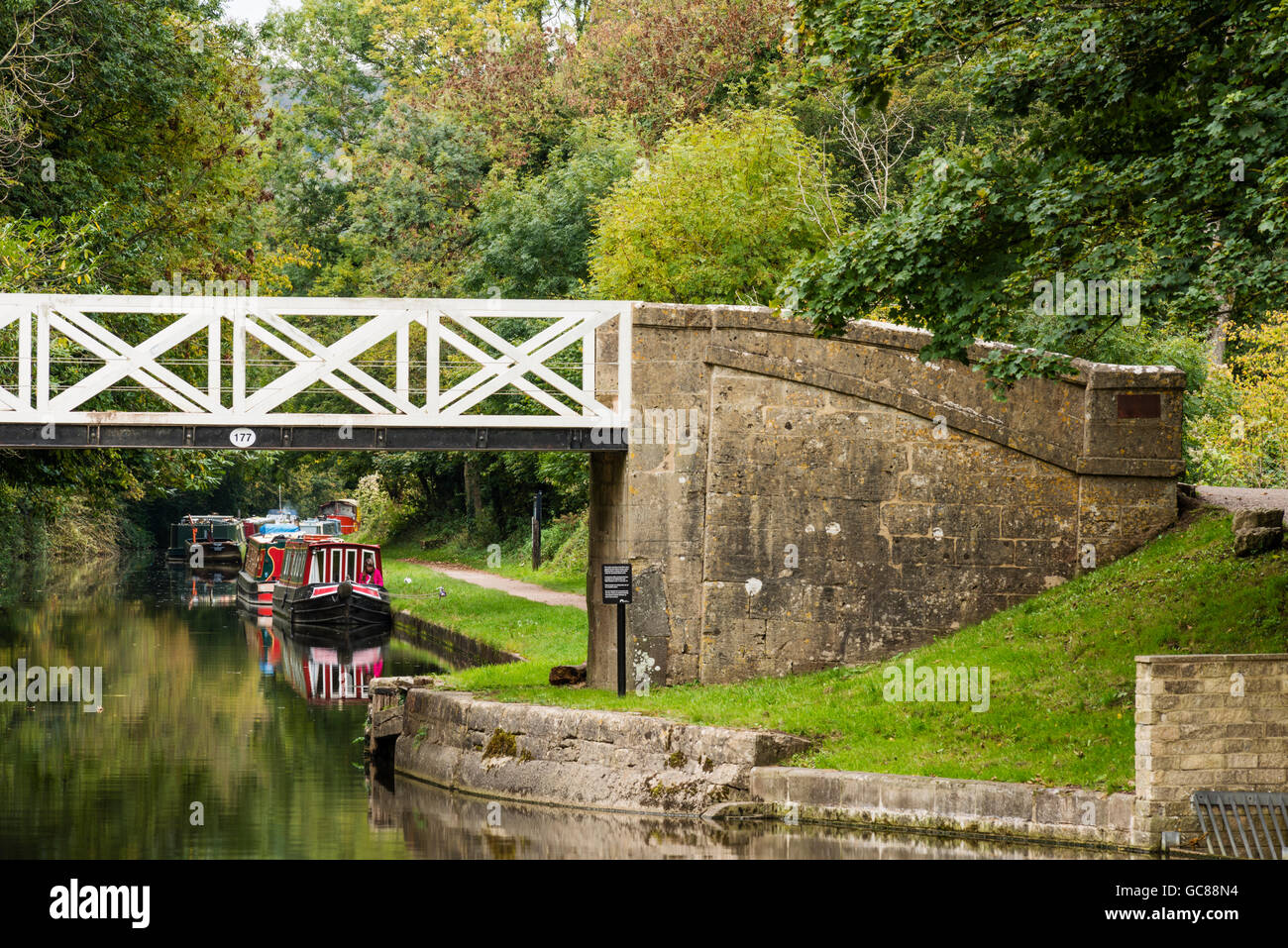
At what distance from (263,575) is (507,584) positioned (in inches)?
359

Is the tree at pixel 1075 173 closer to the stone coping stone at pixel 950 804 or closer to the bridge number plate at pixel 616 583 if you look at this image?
the stone coping stone at pixel 950 804

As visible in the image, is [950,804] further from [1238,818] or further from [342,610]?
[342,610]

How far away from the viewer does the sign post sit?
46.1 ft

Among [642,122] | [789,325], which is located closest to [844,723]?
[789,325]

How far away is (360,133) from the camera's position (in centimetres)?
5331

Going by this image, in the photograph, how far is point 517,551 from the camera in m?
40.3

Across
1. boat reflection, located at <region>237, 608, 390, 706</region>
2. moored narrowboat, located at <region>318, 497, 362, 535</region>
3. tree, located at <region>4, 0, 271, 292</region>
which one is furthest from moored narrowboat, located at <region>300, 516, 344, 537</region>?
tree, located at <region>4, 0, 271, 292</region>

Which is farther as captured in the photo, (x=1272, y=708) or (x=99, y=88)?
(x=99, y=88)

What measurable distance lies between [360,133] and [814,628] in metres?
42.6

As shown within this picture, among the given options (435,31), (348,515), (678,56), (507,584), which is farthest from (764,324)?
(348,515)

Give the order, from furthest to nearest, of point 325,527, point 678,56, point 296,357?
1. point 325,527
2. point 678,56
3. point 296,357

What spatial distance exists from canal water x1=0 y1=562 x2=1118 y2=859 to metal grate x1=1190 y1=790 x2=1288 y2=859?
0.88 m

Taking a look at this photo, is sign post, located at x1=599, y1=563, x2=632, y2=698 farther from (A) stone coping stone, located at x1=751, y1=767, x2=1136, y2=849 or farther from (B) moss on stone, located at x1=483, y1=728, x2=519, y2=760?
(A) stone coping stone, located at x1=751, y1=767, x2=1136, y2=849
